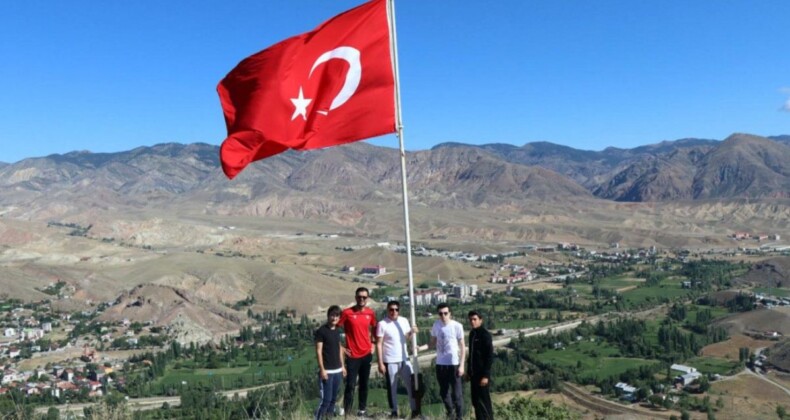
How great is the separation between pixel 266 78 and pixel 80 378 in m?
37.1

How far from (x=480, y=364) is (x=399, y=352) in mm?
1032

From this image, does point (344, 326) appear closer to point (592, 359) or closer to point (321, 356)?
point (321, 356)

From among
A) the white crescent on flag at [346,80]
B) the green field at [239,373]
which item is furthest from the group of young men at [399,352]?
the green field at [239,373]

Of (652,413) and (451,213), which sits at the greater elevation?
(451,213)

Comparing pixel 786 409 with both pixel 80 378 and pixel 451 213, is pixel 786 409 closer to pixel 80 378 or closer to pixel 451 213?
pixel 80 378

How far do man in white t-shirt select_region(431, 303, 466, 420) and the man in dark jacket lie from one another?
0.14 m

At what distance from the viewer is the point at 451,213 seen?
17275 centimetres

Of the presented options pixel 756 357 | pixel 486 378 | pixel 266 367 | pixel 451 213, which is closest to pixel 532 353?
pixel 756 357

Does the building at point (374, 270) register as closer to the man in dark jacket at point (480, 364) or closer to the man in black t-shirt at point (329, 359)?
the man in black t-shirt at point (329, 359)

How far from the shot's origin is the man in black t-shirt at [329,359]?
8.35 m

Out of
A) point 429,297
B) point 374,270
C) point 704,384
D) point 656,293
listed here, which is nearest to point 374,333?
point 704,384

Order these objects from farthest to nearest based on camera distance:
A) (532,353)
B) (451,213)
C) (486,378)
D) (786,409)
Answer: (451,213)
(532,353)
(786,409)
(486,378)

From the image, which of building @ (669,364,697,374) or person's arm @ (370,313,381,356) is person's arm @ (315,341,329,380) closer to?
person's arm @ (370,313,381,356)

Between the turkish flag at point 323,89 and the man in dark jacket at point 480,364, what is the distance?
2926 millimetres
